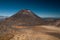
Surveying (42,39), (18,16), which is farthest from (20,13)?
(42,39)

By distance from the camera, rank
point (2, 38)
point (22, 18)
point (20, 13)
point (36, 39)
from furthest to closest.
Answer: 1. point (20, 13)
2. point (22, 18)
3. point (36, 39)
4. point (2, 38)

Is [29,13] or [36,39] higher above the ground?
→ [29,13]

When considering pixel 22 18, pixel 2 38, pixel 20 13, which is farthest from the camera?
pixel 20 13

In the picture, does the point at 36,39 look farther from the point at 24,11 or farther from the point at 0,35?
the point at 24,11

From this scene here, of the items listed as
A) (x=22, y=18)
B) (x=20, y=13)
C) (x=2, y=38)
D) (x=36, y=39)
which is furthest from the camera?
(x=20, y=13)

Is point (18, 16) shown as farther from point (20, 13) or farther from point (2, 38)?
point (2, 38)

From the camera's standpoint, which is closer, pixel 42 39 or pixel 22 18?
pixel 42 39

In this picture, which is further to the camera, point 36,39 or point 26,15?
point 26,15

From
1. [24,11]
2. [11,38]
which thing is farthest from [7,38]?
[24,11]

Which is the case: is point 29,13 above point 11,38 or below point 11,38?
above
